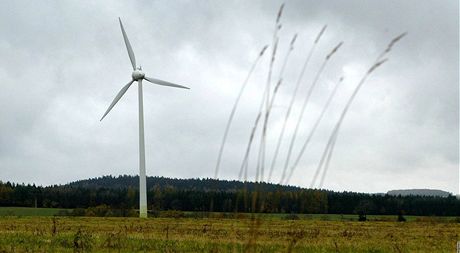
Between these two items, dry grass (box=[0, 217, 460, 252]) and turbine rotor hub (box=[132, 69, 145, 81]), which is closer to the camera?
dry grass (box=[0, 217, 460, 252])

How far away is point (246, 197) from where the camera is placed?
389 centimetres

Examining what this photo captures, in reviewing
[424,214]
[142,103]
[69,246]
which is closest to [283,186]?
[69,246]

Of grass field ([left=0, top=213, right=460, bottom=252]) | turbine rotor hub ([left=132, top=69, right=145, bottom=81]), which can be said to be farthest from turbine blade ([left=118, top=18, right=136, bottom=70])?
grass field ([left=0, top=213, right=460, bottom=252])

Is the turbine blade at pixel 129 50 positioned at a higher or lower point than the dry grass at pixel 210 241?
higher

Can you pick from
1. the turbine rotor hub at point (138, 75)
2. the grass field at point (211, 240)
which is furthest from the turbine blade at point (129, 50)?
the grass field at point (211, 240)

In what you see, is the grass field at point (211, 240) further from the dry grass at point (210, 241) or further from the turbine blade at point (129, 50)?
the turbine blade at point (129, 50)

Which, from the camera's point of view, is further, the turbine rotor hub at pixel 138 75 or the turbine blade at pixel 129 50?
the turbine rotor hub at pixel 138 75

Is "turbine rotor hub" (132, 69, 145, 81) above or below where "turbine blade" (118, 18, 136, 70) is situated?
below

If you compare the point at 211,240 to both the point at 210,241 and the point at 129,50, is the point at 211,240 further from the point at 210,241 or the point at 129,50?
the point at 129,50

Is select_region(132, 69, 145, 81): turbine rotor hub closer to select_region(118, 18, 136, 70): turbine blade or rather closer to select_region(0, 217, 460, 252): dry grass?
select_region(118, 18, 136, 70): turbine blade

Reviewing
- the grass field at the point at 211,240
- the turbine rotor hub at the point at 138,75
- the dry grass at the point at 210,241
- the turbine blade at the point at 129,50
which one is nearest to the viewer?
the grass field at the point at 211,240

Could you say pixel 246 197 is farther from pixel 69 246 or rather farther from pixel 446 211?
pixel 446 211

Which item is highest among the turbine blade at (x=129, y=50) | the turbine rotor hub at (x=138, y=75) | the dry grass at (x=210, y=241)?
the turbine blade at (x=129, y=50)

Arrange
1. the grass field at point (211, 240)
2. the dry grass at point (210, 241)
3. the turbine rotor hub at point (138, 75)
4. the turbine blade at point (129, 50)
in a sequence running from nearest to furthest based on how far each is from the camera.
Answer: the grass field at point (211, 240)
the dry grass at point (210, 241)
the turbine blade at point (129, 50)
the turbine rotor hub at point (138, 75)
